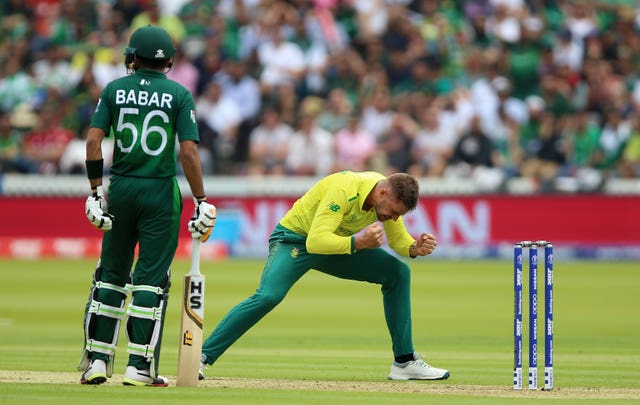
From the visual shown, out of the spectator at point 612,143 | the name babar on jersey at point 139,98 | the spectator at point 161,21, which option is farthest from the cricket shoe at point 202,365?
the spectator at point 161,21

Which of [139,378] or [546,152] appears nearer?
[139,378]

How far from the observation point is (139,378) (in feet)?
25.6

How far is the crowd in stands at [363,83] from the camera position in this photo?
69.1 ft

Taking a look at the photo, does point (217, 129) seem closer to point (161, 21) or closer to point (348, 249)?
point (161, 21)

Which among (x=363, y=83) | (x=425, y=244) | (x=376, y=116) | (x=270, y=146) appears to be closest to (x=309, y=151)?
(x=270, y=146)

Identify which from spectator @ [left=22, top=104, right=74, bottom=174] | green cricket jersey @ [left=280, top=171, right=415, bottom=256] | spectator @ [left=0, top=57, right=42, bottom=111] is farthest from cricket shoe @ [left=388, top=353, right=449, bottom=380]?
spectator @ [left=0, top=57, right=42, bottom=111]

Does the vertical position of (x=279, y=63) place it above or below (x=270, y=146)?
above

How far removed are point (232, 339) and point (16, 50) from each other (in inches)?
638

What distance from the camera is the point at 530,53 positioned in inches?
891

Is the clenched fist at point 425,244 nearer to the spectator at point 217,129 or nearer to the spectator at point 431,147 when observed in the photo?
the spectator at point 431,147

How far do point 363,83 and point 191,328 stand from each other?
14.4 meters

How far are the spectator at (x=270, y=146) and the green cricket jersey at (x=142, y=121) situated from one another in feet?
43.5

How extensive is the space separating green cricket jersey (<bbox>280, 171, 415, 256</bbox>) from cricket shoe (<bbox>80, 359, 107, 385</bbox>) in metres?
1.44

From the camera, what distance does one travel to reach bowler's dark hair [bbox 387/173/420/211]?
8.04 meters
